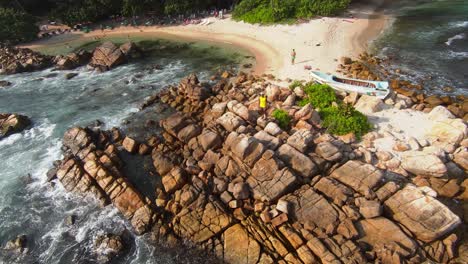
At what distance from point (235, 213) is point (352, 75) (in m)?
25.1

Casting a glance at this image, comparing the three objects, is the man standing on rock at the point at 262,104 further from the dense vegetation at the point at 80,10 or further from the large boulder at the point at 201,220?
the dense vegetation at the point at 80,10

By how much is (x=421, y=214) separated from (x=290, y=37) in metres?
36.1

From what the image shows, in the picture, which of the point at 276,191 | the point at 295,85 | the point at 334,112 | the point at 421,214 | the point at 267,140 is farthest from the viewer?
the point at 295,85

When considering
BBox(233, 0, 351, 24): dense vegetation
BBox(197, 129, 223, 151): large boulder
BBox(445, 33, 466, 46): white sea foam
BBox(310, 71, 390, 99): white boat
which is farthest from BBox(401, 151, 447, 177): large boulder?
BBox(233, 0, 351, 24): dense vegetation

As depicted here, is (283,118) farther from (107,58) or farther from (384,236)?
(107,58)

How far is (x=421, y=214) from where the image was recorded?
22.8 meters

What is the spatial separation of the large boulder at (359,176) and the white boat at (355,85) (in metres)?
11.6

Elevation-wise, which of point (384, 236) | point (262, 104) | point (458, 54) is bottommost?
point (384, 236)

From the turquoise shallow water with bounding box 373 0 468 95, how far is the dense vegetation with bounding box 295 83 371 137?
11298mm

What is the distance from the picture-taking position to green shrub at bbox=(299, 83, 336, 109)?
3541cm

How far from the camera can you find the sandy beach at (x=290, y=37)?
4541 centimetres

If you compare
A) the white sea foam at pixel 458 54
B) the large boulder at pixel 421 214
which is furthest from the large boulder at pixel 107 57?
the white sea foam at pixel 458 54

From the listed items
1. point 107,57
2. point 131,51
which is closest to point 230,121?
point 107,57

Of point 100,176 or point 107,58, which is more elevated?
point 107,58
